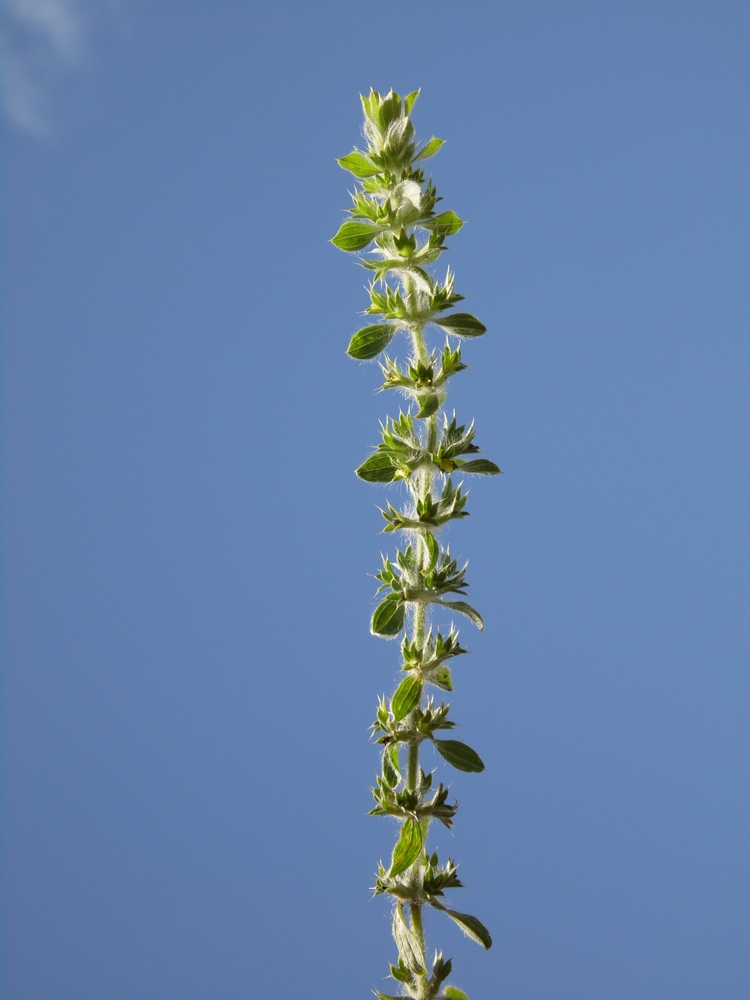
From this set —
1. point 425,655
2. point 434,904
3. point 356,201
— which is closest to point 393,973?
point 434,904

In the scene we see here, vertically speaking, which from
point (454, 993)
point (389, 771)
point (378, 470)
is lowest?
point (454, 993)

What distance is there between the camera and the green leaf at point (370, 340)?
1114 millimetres

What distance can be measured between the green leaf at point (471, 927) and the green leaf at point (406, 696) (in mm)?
246

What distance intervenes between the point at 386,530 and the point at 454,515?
76 mm

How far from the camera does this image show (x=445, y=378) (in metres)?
1.04

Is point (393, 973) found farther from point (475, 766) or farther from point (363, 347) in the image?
point (363, 347)

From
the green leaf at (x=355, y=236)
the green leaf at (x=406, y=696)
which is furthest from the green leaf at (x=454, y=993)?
the green leaf at (x=355, y=236)

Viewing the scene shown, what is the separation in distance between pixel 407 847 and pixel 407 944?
0.38ft

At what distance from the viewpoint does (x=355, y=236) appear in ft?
3.61

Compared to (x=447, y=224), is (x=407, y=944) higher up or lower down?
lower down

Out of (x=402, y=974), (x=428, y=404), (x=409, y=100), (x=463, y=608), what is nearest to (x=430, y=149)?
(x=409, y=100)

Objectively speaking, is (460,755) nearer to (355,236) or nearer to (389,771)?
(389,771)

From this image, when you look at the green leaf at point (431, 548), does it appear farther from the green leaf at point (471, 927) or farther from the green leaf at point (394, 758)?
the green leaf at point (471, 927)

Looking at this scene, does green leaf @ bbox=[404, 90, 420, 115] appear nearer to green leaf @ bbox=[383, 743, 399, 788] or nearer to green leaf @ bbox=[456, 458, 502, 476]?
green leaf @ bbox=[456, 458, 502, 476]
